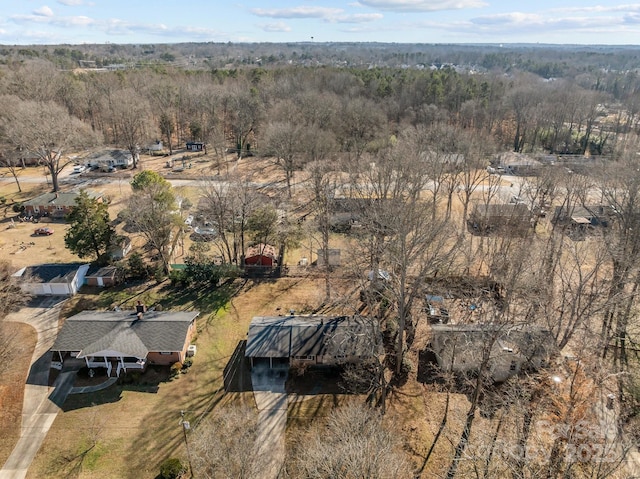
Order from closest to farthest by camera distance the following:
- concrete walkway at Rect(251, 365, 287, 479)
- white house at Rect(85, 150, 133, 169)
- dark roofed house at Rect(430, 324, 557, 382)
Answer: concrete walkway at Rect(251, 365, 287, 479)
dark roofed house at Rect(430, 324, 557, 382)
white house at Rect(85, 150, 133, 169)

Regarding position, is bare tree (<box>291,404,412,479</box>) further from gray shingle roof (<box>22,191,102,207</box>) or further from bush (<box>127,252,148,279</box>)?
gray shingle roof (<box>22,191,102,207</box>)

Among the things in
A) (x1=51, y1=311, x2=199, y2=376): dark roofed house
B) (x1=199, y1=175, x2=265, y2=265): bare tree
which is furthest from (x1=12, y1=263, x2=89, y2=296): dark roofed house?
(x1=199, y1=175, x2=265, y2=265): bare tree

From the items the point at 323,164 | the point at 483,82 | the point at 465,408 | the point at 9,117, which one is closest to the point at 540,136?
the point at 483,82

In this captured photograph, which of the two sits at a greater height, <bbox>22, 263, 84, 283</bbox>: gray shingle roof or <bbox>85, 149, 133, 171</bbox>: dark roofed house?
<bbox>85, 149, 133, 171</bbox>: dark roofed house

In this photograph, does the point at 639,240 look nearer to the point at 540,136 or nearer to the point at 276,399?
the point at 276,399

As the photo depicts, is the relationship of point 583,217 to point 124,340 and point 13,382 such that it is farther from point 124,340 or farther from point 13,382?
point 13,382

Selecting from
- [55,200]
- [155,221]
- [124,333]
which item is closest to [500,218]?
[155,221]

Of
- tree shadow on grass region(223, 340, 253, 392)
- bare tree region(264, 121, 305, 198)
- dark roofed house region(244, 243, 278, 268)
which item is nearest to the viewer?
tree shadow on grass region(223, 340, 253, 392)
